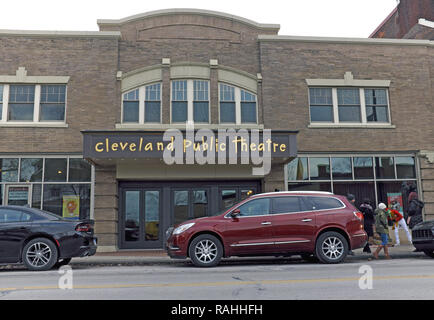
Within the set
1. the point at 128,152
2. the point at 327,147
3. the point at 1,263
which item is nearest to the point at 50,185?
the point at 128,152

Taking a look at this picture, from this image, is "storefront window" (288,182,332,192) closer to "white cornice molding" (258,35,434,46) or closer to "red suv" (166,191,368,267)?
"red suv" (166,191,368,267)

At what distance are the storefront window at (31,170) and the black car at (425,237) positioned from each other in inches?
507

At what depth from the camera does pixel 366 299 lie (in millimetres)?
5820

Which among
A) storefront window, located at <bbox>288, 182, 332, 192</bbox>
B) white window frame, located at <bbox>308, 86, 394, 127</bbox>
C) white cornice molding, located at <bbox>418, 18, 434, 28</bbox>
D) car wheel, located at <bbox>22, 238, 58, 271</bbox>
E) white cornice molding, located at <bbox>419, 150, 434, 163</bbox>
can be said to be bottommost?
car wheel, located at <bbox>22, 238, 58, 271</bbox>

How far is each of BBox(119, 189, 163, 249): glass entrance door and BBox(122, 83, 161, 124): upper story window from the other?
2797 mm

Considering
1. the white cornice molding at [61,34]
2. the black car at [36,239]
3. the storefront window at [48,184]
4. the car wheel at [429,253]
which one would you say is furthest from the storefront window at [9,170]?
the car wheel at [429,253]

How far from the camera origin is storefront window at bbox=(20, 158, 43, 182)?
15.6 m

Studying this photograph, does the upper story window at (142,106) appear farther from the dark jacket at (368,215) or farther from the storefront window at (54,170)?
the dark jacket at (368,215)

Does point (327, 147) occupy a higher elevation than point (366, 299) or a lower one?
higher

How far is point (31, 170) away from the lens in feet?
51.5

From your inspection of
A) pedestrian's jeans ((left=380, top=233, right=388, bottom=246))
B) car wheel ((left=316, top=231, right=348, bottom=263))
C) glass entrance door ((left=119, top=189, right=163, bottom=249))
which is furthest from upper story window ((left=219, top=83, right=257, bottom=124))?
car wheel ((left=316, top=231, right=348, bottom=263))

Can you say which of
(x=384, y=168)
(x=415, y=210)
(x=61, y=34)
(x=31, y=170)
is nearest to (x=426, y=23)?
(x=384, y=168)

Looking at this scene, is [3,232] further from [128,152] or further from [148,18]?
[148,18]
